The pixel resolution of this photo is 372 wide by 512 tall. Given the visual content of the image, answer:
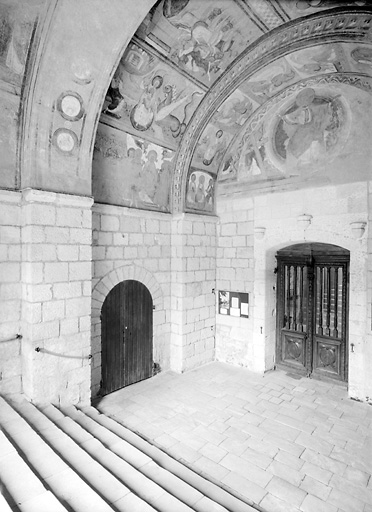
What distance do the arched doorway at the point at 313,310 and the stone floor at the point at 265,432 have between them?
38 cm

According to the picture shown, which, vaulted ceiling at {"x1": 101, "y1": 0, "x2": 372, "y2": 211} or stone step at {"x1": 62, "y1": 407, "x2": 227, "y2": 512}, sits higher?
vaulted ceiling at {"x1": 101, "y1": 0, "x2": 372, "y2": 211}

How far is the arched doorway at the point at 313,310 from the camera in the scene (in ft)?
19.1

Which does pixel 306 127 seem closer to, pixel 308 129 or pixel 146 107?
pixel 308 129

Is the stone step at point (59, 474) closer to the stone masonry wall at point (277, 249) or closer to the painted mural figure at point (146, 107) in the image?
the stone masonry wall at point (277, 249)

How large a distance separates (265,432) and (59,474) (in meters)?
2.81

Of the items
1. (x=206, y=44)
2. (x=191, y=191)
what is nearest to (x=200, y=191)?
(x=191, y=191)

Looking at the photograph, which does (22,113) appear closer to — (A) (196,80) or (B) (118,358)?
(A) (196,80)

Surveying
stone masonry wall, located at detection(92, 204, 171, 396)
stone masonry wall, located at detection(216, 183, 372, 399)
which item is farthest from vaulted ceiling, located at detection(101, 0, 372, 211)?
stone masonry wall, located at detection(92, 204, 171, 396)

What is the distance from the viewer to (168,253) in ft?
21.0

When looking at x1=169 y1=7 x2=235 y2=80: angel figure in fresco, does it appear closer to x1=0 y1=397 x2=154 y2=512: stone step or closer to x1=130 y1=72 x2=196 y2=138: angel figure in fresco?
x1=130 y1=72 x2=196 y2=138: angel figure in fresco


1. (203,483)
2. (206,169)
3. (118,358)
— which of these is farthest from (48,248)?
(206,169)

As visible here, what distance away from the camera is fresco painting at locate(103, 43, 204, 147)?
14.8ft

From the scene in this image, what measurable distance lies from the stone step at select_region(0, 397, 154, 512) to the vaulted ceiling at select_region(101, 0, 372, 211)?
4.49 meters

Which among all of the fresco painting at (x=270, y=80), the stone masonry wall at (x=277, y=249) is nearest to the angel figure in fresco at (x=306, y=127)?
the fresco painting at (x=270, y=80)
